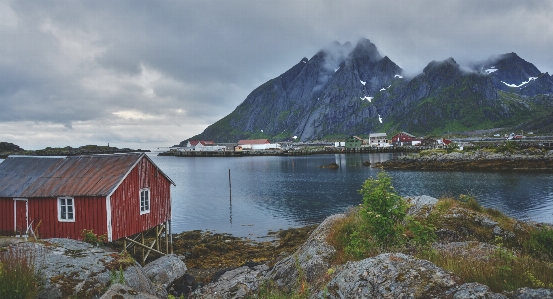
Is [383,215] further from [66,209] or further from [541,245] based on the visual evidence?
[66,209]

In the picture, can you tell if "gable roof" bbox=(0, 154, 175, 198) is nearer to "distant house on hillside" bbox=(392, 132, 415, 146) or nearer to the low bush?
the low bush

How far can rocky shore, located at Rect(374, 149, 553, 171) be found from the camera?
7581 centimetres

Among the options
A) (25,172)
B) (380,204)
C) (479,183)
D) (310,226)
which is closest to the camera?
(380,204)

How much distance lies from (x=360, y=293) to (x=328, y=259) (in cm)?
631

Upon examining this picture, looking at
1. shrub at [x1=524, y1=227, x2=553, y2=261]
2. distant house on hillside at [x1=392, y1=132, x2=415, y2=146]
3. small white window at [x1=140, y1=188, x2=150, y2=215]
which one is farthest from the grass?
distant house on hillside at [x1=392, y1=132, x2=415, y2=146]

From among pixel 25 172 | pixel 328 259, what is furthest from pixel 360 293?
pixel 25 172

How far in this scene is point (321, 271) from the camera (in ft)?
39.9

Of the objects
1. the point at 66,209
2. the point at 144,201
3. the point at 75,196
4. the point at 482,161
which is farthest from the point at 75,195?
the point at 482,161

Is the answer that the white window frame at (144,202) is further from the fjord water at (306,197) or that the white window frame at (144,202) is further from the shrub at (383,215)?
the shrub at (383,215)

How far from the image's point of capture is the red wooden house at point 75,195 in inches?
766

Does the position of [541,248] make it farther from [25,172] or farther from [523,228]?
[25,172]

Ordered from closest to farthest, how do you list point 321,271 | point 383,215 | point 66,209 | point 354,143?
point 383,215 → point 321,271 → point 66,209 → point 354,143

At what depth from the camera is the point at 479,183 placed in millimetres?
58406

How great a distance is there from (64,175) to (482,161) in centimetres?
8930
